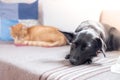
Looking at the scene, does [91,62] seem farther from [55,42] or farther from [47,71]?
[55,42]

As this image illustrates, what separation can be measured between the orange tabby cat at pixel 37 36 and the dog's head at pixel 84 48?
488 mm

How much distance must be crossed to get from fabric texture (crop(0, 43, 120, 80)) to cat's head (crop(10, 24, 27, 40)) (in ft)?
0.69

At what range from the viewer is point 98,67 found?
1.48 meters

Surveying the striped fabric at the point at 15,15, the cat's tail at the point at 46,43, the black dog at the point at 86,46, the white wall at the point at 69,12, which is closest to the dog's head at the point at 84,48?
the black dog at the point at 86,46

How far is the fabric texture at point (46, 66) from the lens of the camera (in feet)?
4.45

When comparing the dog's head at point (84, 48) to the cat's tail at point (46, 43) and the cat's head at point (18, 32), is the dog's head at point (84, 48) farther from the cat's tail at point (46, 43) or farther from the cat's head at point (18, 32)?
the cat's head at point (18, 32)

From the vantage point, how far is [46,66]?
59.0 inches

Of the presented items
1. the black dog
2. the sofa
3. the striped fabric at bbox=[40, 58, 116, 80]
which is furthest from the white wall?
the striped fabric at bbox=[40, 58, 116, 80]

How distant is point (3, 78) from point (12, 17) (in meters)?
0.81

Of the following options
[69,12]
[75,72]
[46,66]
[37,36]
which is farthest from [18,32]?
[75,72]

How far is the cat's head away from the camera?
2.16 m

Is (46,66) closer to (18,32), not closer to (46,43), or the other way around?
(46,43)

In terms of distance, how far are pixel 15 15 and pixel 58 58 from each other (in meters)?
0.88

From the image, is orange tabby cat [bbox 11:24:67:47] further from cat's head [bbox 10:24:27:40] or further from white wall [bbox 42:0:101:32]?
white wall [bbox 42:0:101:32]
